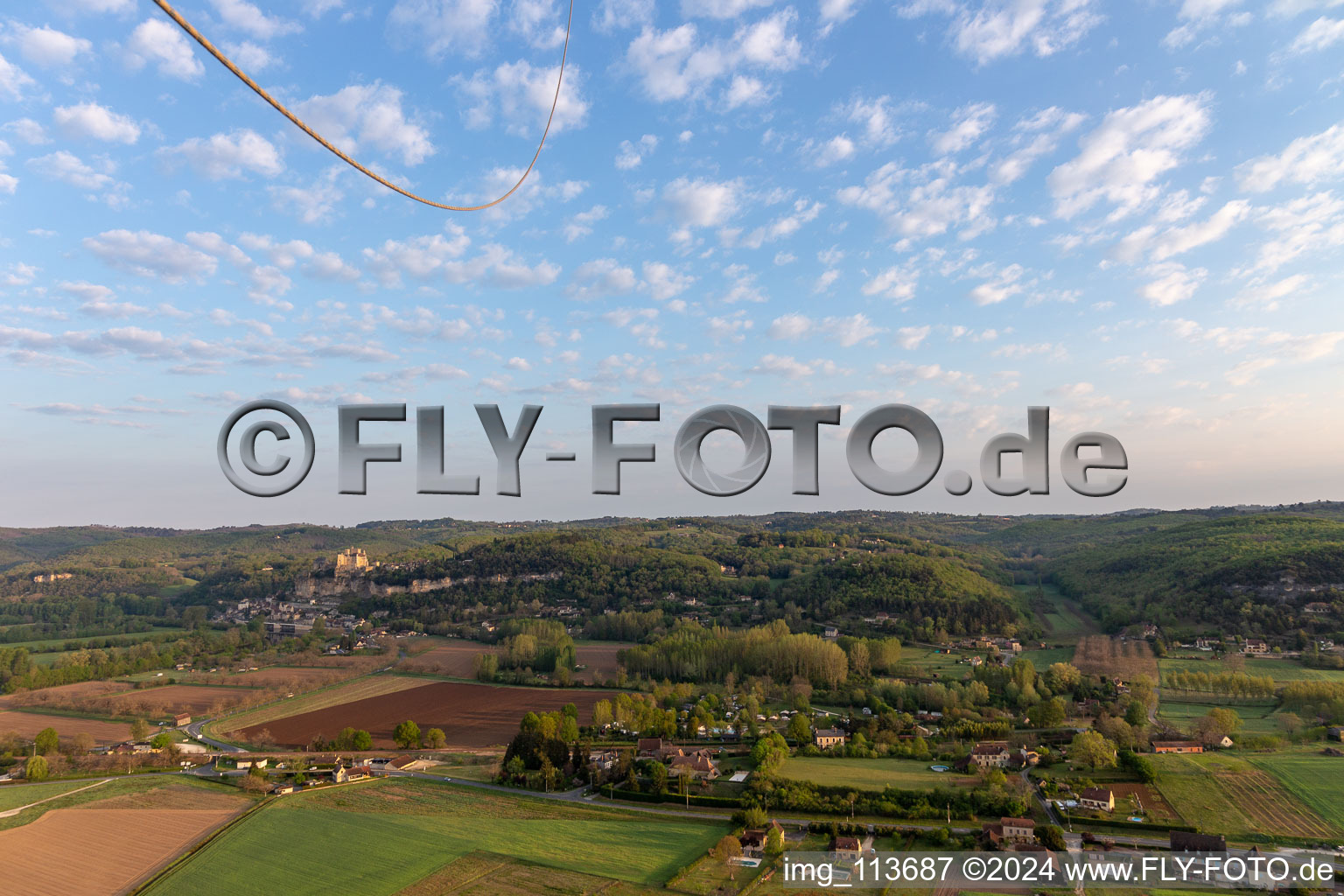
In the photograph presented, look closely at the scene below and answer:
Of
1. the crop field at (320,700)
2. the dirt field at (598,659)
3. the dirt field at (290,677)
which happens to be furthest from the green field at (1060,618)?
the dirt field at (290,677)

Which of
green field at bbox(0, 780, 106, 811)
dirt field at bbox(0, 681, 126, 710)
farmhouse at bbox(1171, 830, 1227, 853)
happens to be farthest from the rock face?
farmhouse at bbox(1171, 830, 1227, 853)


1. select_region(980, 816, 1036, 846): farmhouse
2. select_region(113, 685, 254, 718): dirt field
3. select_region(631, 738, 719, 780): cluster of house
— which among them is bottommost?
select_region(113, 685, 254, 718): dirt field

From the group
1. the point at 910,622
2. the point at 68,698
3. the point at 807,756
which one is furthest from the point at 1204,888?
the point at 68,698

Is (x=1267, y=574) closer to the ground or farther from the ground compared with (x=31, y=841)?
farther from the ground

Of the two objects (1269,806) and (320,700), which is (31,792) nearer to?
(320,700)

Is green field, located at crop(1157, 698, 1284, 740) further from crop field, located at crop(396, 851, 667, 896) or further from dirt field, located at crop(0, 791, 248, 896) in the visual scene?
dirt field, located at crop(0, 791, 248, 896)

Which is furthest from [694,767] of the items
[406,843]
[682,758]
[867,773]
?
[406,843]

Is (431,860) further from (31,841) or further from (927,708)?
(927,708)
